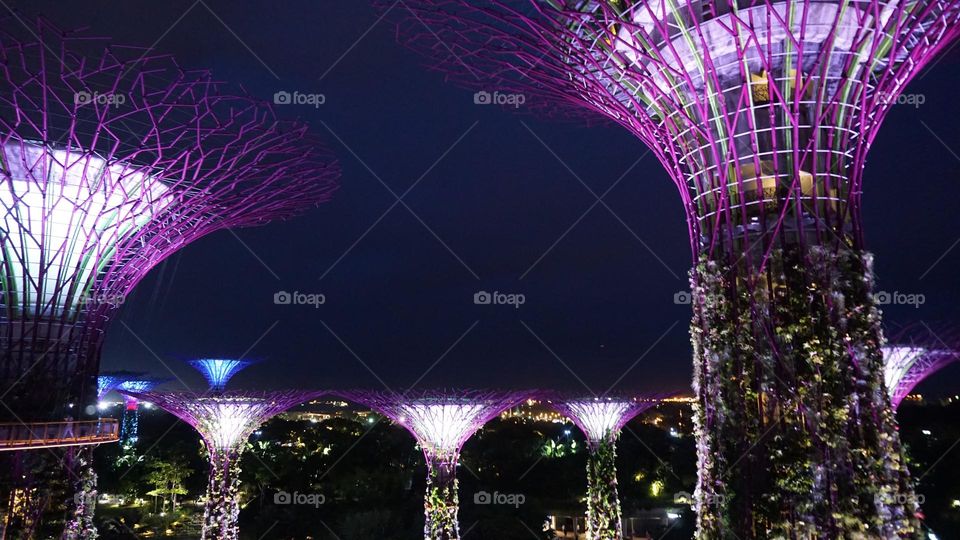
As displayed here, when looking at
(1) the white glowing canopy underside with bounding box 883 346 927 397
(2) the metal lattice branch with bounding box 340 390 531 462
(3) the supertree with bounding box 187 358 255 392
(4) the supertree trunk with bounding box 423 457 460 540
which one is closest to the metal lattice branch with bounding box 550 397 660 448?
(2) the metal lattice branch with bounding box 340 390 531 462

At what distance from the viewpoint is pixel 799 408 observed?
26.6ft

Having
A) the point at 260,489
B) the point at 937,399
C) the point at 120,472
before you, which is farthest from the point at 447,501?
the point at 937,399

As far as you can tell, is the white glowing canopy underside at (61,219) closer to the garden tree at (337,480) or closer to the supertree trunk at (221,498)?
the supertree trunk at (221,498)

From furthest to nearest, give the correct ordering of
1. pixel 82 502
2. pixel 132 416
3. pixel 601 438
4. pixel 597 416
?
pixel 132 416 < pixel 597 416 < pixel 601 438 < pixel 82 502

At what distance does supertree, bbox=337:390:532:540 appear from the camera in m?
19.2

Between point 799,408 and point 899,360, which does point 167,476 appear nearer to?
point 799,408

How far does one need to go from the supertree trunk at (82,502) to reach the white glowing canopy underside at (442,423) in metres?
8.85

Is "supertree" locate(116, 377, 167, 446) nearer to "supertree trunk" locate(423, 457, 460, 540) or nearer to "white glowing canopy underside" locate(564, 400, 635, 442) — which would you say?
"supertree trunk" locate(423, 457, 460, 540)

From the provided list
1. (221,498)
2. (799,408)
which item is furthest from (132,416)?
(799,408)

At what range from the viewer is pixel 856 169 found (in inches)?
355

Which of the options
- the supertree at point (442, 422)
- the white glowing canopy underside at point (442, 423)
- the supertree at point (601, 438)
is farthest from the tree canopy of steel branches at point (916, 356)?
the white glowing canopy underside at point (442, 423)

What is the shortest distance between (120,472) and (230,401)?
744 inches

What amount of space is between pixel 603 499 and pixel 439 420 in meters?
6.58

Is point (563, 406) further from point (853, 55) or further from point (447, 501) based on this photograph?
point (853, 55)
